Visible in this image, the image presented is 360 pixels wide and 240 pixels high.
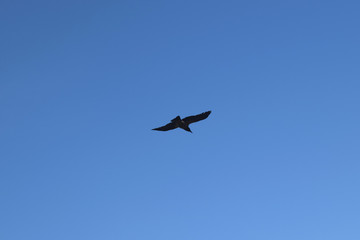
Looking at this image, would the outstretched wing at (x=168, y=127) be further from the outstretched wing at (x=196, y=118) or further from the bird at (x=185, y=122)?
the outstretched wing at (x=196, y=118)

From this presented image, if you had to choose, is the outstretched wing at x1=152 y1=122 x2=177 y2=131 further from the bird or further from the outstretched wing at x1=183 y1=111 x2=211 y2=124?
the outstretched wing at x1=183 y1=111 x2=211 y2=124

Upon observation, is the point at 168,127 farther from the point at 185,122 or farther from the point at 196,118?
the point at 196,118

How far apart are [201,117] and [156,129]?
4773 mm

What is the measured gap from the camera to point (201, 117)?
3806 cm

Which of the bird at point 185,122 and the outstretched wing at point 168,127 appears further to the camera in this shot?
the outstretched wing at point 168,127

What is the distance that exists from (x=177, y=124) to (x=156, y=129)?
280 centimetres

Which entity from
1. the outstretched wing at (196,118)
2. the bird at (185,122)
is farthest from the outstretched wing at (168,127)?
the outstretched wing at (196,118)

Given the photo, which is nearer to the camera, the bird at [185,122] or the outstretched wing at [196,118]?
the bird at [185,122]

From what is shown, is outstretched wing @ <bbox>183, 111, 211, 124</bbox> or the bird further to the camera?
outstretched wing @ <bbox>183, 111, 211, 124</bbox>

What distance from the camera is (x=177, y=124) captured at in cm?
3669

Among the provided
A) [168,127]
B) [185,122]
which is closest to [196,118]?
[185,122]

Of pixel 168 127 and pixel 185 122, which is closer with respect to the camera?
pixel 185 122

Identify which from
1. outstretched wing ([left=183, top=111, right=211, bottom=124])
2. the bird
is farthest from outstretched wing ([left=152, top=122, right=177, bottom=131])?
outstretched wing ([left=183, top=111, right=211, bottom=124])

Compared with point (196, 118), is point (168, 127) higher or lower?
lower
